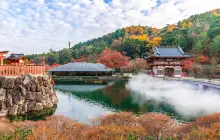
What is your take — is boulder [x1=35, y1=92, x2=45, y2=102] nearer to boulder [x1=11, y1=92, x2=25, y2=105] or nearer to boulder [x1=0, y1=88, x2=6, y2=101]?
boulder [x1=11, y1=92, x2=25, y2=105]

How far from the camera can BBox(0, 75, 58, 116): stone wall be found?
13.2 m

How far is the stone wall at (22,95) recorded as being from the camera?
521 inches

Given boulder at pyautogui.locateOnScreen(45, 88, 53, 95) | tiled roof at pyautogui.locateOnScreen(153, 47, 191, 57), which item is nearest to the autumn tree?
tiled roof at pyautogui.locateOnScreen(153, 47, 191, 57)

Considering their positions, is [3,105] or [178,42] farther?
[178,42]

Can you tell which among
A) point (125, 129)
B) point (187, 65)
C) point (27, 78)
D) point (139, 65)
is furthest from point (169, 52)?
point (125, 129)

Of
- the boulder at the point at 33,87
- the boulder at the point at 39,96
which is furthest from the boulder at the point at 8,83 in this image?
the boulder at the point at 39,96

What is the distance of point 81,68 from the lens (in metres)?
42.1

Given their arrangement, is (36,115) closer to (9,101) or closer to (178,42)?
(9,101)

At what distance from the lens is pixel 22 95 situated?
13758 millimetres

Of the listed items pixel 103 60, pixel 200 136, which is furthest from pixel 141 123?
pixel 103 60

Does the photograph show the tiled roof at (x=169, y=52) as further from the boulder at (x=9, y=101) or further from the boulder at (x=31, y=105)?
the boulder at (x=9, y=101)

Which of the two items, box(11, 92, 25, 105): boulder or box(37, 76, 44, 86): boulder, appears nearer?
box(11, 92, 25, 105): boulder

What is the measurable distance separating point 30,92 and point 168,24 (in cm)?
6655

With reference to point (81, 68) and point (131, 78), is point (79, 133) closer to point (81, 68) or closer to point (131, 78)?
point (131, 78)
